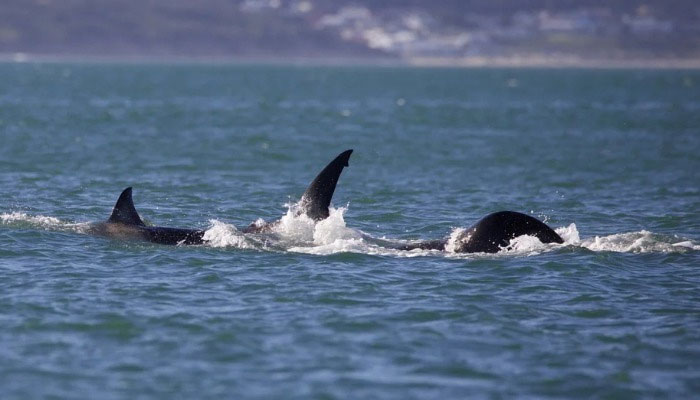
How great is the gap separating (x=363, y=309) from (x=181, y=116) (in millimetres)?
43508

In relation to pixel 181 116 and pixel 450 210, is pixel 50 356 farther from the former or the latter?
pixel 181 116

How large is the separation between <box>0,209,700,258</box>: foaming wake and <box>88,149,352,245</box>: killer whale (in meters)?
0.16

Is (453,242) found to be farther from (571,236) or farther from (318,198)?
(318,198)

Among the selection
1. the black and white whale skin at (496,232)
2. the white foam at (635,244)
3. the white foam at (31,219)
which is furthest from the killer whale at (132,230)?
the white foam at (635,244)

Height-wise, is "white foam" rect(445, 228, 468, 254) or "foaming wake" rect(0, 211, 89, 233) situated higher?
"foaming wake" rect(0, 211, 89, 233)

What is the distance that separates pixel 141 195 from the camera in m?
26.7

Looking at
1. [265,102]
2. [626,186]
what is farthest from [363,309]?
[265,102]

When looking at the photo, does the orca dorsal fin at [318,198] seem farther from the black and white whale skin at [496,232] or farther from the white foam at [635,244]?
the white foam at [635,244]

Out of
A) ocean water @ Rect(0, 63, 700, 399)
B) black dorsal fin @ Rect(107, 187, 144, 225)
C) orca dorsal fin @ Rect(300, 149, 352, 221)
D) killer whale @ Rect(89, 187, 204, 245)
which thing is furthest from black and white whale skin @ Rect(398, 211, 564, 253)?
black dorsal fin @ Rect(107, 187, 144, 225)

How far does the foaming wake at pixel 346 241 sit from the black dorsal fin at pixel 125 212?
676 millimetres

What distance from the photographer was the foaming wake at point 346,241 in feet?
62.5

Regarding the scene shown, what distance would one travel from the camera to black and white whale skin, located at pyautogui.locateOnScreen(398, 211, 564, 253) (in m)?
18.7

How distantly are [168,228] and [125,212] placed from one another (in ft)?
2.66

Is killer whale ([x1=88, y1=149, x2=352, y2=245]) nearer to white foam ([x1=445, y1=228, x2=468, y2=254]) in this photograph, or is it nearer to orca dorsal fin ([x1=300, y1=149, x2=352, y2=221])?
orca dorsal fin ([x1=300, y1=149, x2=352, y2=221])
